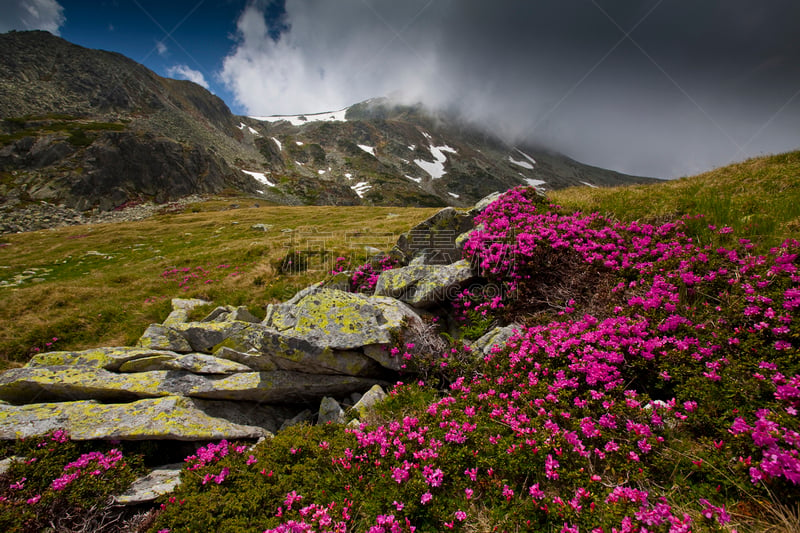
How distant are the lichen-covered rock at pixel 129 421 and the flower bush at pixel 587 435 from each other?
1028 mm

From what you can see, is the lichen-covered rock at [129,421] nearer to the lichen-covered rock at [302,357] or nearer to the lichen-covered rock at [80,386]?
Answer: the lichen-covered rock at [80,386]

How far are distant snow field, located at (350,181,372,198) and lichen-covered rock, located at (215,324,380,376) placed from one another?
172586 mm

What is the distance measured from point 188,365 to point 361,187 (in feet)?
620

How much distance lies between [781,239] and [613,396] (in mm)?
5902

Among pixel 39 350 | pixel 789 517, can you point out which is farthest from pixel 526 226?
pixel 39 350

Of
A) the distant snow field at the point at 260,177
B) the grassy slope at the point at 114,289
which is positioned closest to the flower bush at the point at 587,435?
the grassy slope at the point at 114,289

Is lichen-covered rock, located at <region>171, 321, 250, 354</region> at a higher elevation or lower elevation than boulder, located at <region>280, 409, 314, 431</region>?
higher

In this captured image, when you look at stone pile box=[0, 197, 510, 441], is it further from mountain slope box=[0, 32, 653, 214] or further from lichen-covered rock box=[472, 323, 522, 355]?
mountain slope box=[0, 32, 653, 214]

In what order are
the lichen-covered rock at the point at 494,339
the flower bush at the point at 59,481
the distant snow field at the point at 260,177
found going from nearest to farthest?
the flower bush at the point at 59,481 < the lichen-covered rock at the point at 494,339 < the distant snow field at the point at 260,177

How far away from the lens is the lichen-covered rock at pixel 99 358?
8.50 meters

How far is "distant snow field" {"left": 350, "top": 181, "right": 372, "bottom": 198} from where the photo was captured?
179550mm

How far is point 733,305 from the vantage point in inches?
209

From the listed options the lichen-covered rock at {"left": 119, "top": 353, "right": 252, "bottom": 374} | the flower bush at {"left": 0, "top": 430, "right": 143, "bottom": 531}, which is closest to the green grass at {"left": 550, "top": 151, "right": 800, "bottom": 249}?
the lichen-covered rock at {"left": 119, "top": 353, "right": 252, "bottom": 374}

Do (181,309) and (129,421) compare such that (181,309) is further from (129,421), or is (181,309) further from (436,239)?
(436,239)
